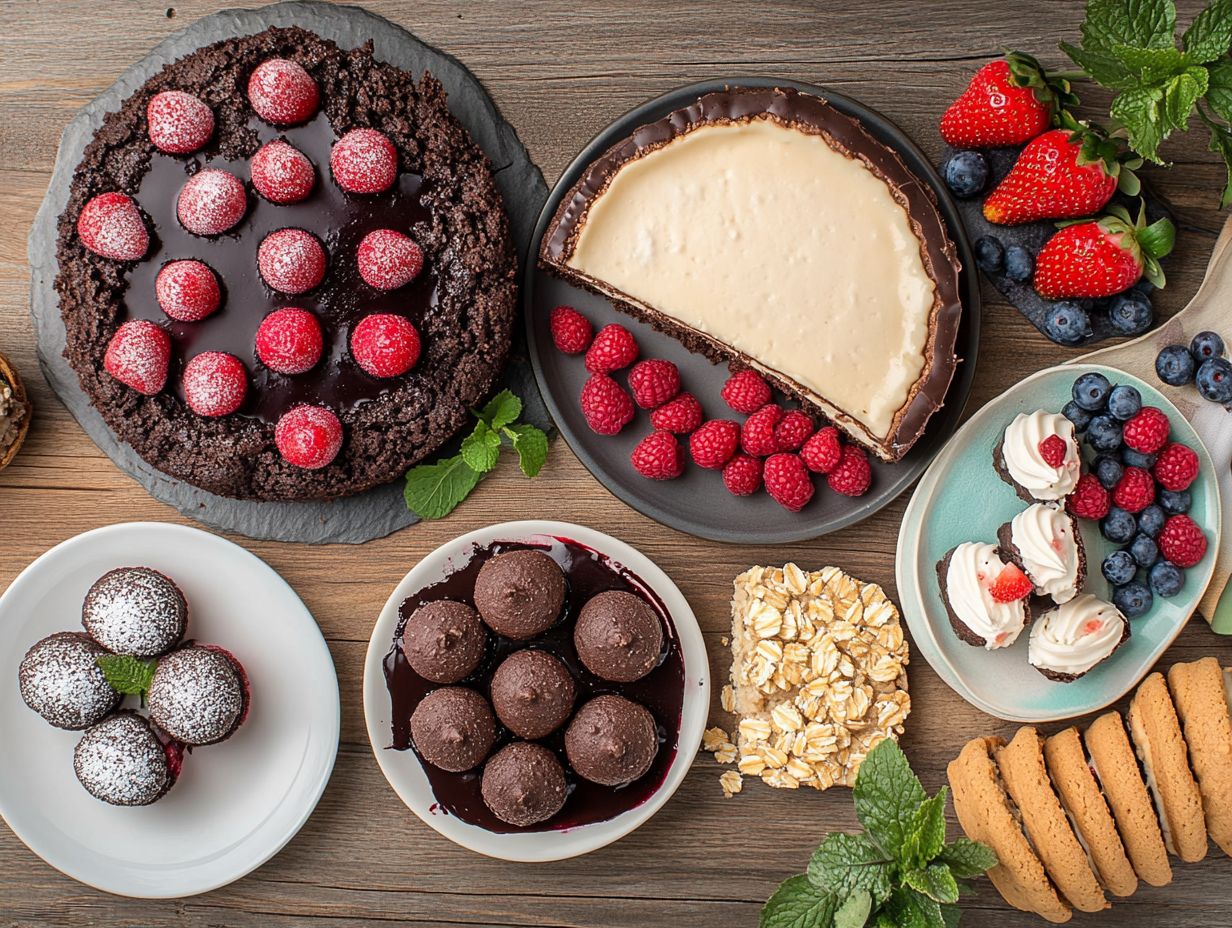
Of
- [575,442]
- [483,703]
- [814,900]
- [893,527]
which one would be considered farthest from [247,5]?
[814,900]

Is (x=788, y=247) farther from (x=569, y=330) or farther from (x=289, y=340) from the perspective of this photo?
(x=289, y=340)

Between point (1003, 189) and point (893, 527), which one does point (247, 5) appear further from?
point (893, 527)

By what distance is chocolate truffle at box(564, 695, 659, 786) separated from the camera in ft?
7.61

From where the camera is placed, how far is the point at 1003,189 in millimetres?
2492

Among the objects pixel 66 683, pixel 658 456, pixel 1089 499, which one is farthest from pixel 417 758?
pixel 1089 499

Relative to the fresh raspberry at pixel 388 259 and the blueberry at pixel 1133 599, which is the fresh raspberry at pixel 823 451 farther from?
the fresh raspberry at pixel 388 259

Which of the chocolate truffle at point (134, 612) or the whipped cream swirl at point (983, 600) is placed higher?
the whipped cream swirl at point (983, 600)

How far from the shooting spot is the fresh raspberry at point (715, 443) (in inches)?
98.3

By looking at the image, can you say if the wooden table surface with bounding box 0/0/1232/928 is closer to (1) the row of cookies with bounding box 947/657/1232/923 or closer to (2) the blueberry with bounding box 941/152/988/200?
(2) the blueberry with bounding box 941/152/988/200

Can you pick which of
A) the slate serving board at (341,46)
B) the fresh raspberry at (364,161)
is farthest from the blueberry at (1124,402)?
the fresh raspberry at (364,161)

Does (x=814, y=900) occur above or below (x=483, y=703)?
below

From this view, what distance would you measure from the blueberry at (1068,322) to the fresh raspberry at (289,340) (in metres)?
1.93

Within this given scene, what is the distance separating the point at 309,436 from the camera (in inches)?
89.0

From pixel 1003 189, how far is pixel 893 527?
0.95 m
